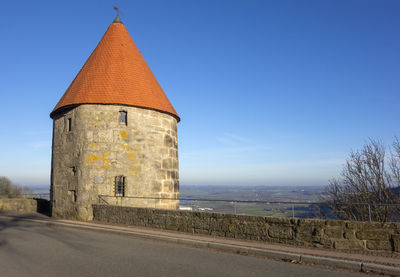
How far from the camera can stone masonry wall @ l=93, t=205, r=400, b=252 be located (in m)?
7.13

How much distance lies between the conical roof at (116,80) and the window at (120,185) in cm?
358

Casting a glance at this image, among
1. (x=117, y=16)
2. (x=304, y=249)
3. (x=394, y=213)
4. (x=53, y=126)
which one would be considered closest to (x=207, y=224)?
(x=304, y=249)

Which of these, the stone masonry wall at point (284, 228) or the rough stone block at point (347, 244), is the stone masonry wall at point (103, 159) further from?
the rough stone block at point (347, 244)

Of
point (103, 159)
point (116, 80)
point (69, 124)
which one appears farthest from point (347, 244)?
point (69, 124)

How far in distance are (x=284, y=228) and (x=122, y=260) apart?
425cm

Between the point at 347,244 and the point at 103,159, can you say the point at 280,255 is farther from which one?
the point at 103,159

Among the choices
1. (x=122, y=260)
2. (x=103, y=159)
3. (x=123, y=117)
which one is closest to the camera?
(x=122, y=260)

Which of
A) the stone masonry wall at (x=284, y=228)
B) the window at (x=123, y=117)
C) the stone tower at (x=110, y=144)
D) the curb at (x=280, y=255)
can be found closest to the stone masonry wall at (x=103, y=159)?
the stone tower at (x=110, y=144)

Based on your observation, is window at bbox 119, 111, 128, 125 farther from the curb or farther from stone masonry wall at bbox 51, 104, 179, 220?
the curb

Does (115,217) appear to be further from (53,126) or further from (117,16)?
(117,16)

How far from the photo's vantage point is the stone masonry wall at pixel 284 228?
23.4ft

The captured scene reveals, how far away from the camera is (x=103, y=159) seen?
13.9 metres

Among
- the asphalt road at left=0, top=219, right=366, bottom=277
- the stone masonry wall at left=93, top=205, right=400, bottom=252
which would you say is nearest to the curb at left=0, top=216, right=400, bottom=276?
the asphalt road at left=0, top=219, right=366, bottom=277

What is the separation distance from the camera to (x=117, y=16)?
740 inches
